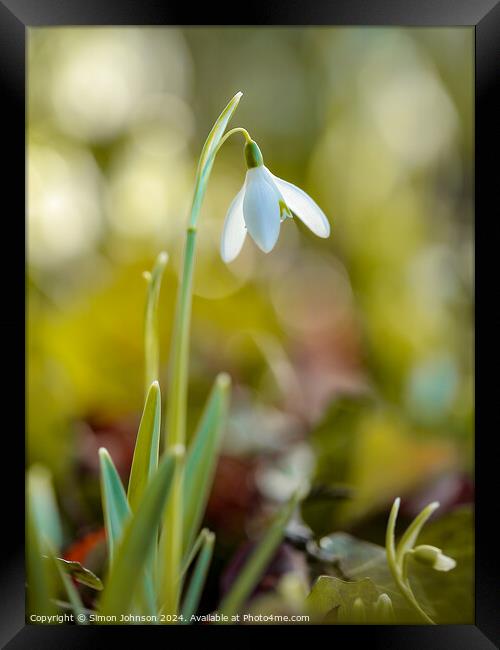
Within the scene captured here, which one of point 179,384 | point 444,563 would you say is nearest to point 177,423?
point 179,384

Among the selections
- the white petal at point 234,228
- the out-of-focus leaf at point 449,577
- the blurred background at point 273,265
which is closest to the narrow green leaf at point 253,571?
the blurred background at point 273,265

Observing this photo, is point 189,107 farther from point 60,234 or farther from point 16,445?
point 16,445

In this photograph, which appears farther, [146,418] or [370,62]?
[370,62]

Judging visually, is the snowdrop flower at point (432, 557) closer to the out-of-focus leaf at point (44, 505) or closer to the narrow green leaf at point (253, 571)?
the narrow green leaf at point (253, 571)

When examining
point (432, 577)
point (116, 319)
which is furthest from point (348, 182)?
point (432, 577)

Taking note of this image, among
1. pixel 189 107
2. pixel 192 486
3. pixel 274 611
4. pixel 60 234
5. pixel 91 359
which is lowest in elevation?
pixel 274 611

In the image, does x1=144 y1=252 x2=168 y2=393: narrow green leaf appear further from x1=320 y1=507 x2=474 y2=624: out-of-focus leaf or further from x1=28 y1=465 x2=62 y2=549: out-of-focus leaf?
x1=320 y1=507 x2=474 y2=624: out-of-focus leaf

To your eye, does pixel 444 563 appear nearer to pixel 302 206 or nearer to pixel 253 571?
pixel 253 571

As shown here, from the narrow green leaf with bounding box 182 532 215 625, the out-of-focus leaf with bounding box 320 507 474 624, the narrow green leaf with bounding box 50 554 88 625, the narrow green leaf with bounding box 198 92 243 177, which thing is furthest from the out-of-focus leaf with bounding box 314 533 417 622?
the narrow green leaf with bounding box 198 92 243 177
